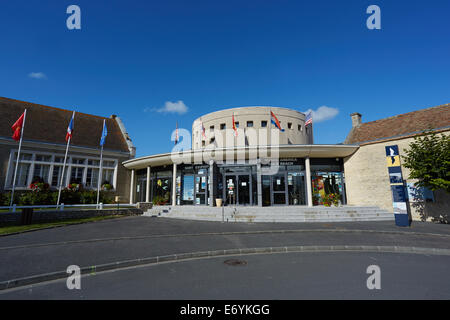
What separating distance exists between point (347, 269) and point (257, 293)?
2.76 m

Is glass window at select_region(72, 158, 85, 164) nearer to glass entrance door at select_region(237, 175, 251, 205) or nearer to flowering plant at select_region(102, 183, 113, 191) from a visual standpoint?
flowering plant at select_region(102, 183, 113, 191)

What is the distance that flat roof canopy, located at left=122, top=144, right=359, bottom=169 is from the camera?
56.3 feet

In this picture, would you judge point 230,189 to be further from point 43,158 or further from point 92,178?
point 43,158

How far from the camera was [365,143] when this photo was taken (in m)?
17.4

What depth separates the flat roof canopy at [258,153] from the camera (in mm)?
17156

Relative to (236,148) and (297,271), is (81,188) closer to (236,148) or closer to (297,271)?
(236,148)

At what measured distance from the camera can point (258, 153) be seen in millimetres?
17797

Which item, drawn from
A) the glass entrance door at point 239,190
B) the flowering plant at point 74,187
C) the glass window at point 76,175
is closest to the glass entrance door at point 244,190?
the glass entrance door at point 239,190

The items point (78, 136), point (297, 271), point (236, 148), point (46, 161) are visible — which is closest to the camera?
point (297, 271)

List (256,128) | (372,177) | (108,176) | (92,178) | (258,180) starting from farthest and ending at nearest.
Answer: (256,128)
(108,176)
(92,178)
(258,180)
(372,177)

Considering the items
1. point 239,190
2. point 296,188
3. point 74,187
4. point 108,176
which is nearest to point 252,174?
point 239,190

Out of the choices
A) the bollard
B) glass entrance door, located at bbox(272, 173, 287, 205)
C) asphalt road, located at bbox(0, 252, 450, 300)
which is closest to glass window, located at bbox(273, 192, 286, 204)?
glass entrance door, located at bbox(272, 173, 287, 205)
